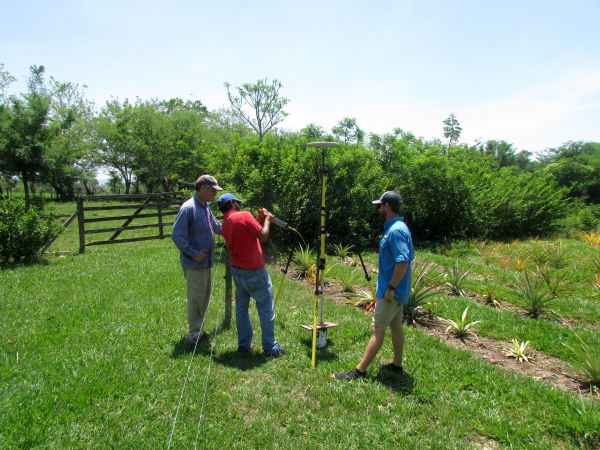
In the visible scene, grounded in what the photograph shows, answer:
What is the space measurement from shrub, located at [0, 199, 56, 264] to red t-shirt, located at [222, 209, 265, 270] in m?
7.23

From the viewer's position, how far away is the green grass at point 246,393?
11.0 ft

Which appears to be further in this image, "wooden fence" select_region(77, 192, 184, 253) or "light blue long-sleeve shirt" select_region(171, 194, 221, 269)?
"wooden fence" select_region(77, 192, 184, 253)

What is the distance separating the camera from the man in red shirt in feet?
15.3

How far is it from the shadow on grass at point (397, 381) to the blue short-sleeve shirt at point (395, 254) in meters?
0.84

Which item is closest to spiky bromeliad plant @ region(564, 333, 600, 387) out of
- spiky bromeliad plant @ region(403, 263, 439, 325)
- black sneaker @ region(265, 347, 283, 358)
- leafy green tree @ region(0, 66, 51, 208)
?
spiky bromeliad plant @ region(403, 263, 439, 325)

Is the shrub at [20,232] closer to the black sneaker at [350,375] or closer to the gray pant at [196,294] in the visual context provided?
the gray pant at [196,294]

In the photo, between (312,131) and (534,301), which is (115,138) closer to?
(312,131)

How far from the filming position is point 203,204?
5016mm

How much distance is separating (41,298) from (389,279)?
231 inches

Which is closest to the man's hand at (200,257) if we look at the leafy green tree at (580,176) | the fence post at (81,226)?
the fence post at (81,226)

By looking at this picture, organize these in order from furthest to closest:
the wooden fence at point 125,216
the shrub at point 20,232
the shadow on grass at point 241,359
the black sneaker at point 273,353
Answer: the wooden fence at point 125,216
the shrub at point 20,232
the black sneaker at point 273,353
the shadow on grass at point 241,359

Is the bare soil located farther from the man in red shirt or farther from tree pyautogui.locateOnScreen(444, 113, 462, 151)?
tree pyautogui.locateOnScreen(444, 113, 462, 151)

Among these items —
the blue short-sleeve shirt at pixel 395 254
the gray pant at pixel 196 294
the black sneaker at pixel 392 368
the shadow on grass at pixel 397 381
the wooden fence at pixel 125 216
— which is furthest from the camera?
the wooden fence at pixel 125 216

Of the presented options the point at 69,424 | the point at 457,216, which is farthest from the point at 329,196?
the point at 69,424
